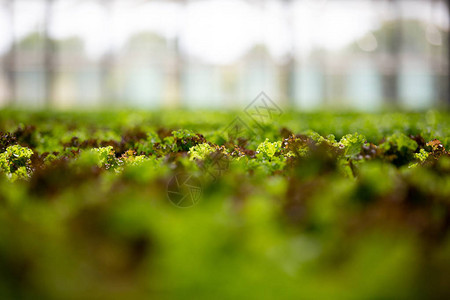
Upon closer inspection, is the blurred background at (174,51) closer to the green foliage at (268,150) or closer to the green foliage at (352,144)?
the green foliage at (268,150)

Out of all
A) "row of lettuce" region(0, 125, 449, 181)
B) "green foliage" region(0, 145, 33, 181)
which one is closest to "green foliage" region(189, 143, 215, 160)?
"row of lettuce" region(0, 125, 449, 181)

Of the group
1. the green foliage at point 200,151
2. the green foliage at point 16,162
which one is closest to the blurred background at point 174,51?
the green foliage at point 16,162

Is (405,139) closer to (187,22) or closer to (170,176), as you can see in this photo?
(170,176)

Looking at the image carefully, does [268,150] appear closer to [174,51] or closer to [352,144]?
[352,144]

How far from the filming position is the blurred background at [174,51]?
1777cm

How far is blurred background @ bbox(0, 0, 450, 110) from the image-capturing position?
1777 cm

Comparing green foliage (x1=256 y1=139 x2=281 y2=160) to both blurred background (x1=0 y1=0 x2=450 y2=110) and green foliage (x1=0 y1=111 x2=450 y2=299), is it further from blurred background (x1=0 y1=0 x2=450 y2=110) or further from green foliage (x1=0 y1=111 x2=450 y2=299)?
blurred background (x1=0 y1=0 x2=450 y2=110)

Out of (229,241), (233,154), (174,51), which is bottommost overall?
(229,241)

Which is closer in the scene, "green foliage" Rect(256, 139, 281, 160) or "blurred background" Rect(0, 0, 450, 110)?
"green foliage" Rect(256, 139, 281, 160)

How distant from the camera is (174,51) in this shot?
17.8 metres

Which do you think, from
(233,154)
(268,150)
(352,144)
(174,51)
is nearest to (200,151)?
(233,154)

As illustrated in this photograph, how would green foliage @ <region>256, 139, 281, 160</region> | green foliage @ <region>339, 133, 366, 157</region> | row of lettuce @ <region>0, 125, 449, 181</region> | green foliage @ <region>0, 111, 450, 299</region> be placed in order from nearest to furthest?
green foliage @ <region>0, 111, 450, 299</region> < row of lettuce @ <region>0, 125, 449, 181</region> < green foliage @ <region>339, 133, 366, 157</region> < green foliage @ <region>256, 139, 281, 160</region>

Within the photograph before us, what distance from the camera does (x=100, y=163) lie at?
→ 9.56ft

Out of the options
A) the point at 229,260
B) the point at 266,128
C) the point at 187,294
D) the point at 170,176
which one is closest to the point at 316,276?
the point at 229,260
